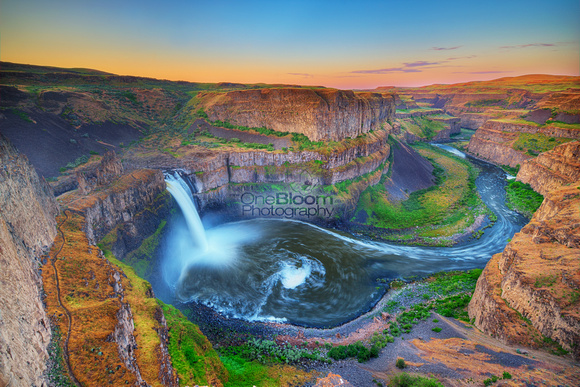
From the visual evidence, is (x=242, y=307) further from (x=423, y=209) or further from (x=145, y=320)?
(x=423, y=209)

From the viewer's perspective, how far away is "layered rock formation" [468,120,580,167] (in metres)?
62.4

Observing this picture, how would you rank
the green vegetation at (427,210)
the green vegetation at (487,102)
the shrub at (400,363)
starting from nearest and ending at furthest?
the shrub at (400,363) → the green vegetation at (427,210) → the green vegetation at (487,102)

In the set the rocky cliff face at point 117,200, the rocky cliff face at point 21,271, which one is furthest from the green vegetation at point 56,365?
the rocky cliff face at point 117,200

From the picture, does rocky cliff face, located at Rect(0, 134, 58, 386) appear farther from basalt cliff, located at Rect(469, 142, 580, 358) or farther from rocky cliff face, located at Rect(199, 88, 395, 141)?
rocky cliff face, located at Rect(199, 88, 395, 141)

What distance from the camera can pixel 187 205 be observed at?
117ft

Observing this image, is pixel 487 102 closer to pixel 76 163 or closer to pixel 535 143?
pixel 535 143

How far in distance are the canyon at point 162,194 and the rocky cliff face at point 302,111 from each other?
A: 29cm

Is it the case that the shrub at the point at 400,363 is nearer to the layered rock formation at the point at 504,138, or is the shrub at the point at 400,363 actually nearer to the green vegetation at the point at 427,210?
the green vegetation at the point at 427,210

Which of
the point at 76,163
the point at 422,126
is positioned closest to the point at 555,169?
the point at 422,126

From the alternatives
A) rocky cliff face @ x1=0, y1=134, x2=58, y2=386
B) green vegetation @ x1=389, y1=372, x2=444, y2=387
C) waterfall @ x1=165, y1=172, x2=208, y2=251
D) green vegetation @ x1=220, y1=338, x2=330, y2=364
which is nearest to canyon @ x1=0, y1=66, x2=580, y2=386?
rocky cliff face @ x1=0, y1=134, x2=58, y2=386

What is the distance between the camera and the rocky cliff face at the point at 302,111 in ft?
153

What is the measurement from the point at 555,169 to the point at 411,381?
53499mm

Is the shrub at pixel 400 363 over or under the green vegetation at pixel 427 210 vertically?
under

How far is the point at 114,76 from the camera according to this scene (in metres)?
81.8
